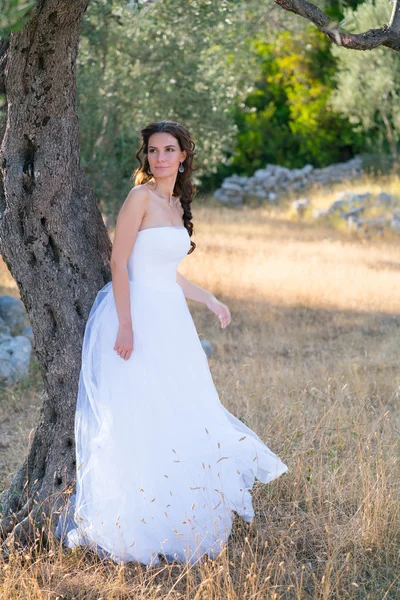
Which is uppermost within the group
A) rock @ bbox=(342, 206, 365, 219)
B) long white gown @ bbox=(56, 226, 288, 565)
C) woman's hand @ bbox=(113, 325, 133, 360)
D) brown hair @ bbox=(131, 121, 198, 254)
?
brown hair @ bbox=(131, 121, 198, 254)

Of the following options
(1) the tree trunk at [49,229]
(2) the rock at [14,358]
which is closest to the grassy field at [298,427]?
(2) the rock at [14,358]

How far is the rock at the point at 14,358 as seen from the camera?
6.90m

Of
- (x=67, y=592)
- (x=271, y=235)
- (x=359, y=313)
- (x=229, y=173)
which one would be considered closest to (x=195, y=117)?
(x=271, y=235)

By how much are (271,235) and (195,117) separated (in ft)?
9.62

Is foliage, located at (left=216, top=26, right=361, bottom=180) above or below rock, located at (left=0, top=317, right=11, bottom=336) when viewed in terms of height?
above

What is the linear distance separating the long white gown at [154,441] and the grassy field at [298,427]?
15 cm

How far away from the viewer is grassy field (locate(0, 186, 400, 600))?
11.4ft

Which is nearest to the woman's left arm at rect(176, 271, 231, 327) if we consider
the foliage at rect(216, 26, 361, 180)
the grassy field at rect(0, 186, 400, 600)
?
the grassy field at rect(0, 186, 400, 600)

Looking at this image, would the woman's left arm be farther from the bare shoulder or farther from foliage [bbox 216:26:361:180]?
foliage [bbox 216:26:361:180]

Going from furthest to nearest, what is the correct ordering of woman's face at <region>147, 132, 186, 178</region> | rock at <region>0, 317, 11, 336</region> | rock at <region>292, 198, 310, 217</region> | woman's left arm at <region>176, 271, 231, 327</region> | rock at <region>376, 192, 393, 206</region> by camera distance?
rock at <region>292, 198, 310, 217</region>, rock at <region>376, 192, 393, 206</region>, rock at <region>0, 317, 11, 336</region>, woman's left arm at <region>176, 271, 231, 327</region>, woman's face at <region>147, 132, 186, 178</region>

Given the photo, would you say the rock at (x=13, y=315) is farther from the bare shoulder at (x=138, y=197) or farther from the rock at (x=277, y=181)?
the rock at (x=277, y=181)

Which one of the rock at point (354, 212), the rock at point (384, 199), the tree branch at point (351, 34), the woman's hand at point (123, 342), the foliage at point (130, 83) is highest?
the foliage at point (130, 83)

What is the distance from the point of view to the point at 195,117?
14.4 metres

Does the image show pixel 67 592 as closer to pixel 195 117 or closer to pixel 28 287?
pixel 28 287
